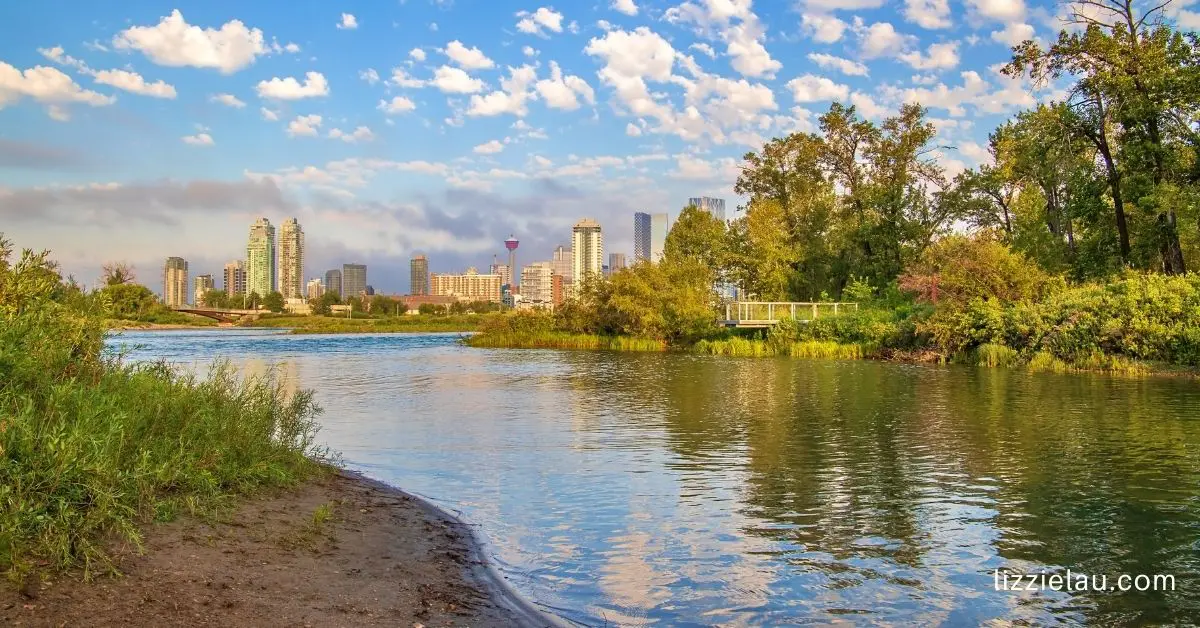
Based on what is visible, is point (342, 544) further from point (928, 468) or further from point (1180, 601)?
point (928, 468)

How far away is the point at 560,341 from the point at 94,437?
6137 centimetres

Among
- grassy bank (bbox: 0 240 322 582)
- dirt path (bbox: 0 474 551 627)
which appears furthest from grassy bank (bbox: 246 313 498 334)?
dirt path (bbox: 0 474 551 627)

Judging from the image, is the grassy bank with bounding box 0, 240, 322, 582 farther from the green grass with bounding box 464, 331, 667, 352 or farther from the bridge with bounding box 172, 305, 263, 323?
the bridge with bounding box 172, 305, 263, 323

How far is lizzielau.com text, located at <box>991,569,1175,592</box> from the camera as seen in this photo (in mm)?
7375

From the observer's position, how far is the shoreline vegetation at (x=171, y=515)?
534cm

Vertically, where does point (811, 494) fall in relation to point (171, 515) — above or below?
below

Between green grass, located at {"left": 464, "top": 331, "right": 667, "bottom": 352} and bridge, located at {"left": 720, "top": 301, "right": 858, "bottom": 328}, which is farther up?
bridge, located at {"left": 720, "top": 301, "right": 858, "bottom": 328}

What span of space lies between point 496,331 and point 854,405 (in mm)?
53130

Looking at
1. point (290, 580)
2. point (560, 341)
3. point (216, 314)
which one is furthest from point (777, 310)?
point (216, 314)

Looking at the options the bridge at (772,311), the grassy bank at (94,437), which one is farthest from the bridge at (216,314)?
the grassy bank at (94,437)

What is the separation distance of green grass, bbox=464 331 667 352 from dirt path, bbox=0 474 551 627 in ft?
172

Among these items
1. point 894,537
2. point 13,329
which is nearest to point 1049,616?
point 894,537

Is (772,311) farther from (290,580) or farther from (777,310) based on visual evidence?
(290,580)

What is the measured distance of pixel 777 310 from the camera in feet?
176
